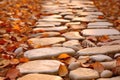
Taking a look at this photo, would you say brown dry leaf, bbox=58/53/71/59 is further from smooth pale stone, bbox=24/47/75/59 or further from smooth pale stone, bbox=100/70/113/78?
smooth pale stone, bbox=100/70/113/78

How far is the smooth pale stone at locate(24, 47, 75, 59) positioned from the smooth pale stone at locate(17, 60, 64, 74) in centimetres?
12

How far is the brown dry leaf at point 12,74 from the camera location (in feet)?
5.74

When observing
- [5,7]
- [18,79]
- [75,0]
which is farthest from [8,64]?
[75,0]

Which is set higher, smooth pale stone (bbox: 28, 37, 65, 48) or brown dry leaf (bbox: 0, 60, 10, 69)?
smooth pale stone (bbox: 28, 37, 65, 48)

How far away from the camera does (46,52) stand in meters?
2.19

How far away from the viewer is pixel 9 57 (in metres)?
2.15

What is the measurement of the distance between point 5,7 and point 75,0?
2534 millimetres

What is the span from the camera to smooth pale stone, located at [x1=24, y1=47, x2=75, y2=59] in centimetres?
211

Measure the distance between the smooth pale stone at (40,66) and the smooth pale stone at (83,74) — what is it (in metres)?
0.13

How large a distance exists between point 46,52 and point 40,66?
12.3 inches

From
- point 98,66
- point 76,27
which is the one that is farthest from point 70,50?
point 76,27

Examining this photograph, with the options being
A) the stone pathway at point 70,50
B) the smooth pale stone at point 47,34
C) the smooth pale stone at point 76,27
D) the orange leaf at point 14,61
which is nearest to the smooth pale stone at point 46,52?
the stone pathway at point 70,50

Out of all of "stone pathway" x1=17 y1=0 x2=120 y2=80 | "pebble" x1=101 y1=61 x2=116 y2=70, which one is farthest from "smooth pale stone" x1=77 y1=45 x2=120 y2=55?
"pebble" x1=101 y1=61 x2=116 y2=70

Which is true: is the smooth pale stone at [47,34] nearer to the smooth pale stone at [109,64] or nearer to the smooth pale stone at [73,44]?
the smooth pale stone at [73,44]
